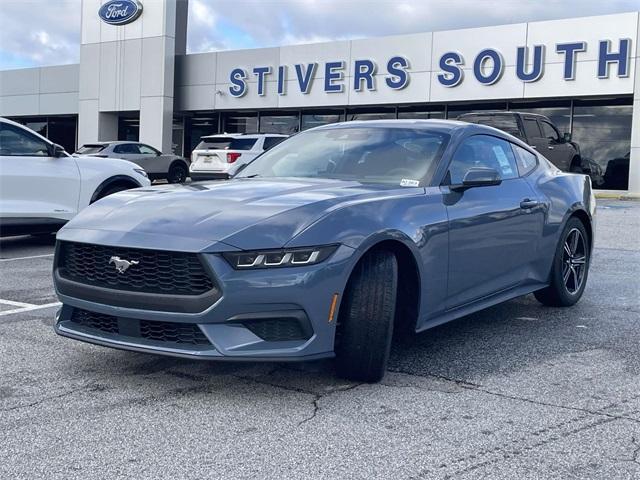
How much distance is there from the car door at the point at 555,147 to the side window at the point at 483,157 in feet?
40.9

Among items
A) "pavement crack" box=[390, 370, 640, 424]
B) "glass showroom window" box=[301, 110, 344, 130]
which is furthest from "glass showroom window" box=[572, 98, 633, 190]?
"pavement crack" box=[390, 370, 640, 424]

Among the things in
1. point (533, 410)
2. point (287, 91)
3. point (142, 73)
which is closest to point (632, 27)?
point (287, 91)

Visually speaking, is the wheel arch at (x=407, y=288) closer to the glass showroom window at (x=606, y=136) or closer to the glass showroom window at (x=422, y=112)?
the glass showroom window at (x=606, y=136)

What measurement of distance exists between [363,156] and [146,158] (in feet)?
64.7

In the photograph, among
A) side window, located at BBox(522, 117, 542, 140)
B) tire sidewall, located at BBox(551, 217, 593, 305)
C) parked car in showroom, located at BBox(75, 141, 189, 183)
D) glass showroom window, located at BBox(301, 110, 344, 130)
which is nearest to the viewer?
tire sidewall, located at BBox(551, 217, 593, 305)

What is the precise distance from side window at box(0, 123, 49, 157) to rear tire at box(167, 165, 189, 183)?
14790 mm

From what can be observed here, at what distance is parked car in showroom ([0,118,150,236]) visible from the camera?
30.9 ft

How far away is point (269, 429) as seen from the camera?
141 inches

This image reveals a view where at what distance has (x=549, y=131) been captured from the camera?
18.2m

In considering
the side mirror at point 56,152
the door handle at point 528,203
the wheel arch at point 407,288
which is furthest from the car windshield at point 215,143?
the wheel arch at point 407,288

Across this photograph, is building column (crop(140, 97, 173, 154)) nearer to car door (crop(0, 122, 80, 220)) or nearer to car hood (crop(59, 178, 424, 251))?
car door (crop(0, 122, 80, 220))

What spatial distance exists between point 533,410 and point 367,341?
2.81 ft

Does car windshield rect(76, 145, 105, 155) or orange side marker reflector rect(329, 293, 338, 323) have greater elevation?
car windshield rect(76, 145, 105, 155)

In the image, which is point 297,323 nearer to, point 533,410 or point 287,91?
point 533,410
